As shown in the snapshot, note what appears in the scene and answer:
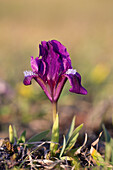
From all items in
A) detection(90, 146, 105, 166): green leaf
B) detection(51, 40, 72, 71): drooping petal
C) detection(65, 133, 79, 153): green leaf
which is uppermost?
detection(51, 40, 72, 71): drooping petal

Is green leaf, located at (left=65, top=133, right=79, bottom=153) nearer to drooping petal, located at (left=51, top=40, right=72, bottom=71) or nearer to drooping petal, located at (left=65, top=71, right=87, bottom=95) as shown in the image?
drooping petal, located at (left=65, top=71, right=87, bottom=95)

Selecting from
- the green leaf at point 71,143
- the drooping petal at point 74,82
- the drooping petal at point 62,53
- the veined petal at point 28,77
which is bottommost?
the green leaf at point 71,143

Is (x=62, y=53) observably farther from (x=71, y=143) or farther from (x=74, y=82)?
(x=71, y=143)

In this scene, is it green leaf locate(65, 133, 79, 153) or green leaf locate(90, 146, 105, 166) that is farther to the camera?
green leaf locate(65, 133, 79, 153)

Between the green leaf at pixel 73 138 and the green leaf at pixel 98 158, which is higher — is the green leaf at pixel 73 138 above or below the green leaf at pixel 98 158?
above

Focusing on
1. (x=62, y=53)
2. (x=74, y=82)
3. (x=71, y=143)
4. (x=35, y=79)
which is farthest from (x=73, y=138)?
(x=62, y=53)

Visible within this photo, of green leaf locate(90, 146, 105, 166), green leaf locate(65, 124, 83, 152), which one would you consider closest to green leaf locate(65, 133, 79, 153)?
green leaf locate(65, 124, 83, 152)

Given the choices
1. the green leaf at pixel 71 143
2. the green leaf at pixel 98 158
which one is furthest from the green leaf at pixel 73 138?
the green leaf at pixel 98 158

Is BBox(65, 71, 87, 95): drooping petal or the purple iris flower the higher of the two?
the purple iris flower

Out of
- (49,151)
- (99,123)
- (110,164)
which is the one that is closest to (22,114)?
(99,123)

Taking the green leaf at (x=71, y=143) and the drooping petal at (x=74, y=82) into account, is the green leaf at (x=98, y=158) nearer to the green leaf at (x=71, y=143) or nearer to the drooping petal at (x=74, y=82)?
the green leaf at (x=71, y=143)

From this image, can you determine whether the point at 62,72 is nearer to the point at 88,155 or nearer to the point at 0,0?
the point at 88,155
